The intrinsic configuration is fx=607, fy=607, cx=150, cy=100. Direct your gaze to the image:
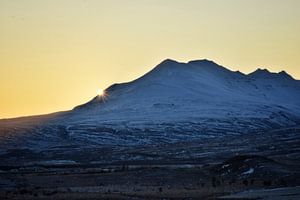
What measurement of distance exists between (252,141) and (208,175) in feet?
251

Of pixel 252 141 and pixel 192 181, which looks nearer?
pixel 192 181

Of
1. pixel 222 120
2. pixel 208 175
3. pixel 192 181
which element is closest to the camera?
pixel 192 181

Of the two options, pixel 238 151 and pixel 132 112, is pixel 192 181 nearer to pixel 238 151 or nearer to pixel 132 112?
pixel 238 151

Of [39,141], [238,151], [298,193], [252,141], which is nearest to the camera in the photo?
[298,193]

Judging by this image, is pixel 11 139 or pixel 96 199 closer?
pixel 96 199

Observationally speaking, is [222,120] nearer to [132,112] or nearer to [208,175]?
[132,112]

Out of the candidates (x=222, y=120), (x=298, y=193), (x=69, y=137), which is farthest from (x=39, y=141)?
(x=298, y=193)

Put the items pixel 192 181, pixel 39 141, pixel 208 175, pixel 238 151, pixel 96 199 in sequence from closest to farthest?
pixel 96 199 → pixel 192 181 → pixel 208 175 → pixel 238 151 → pixel 39 141

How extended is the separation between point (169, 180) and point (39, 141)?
109304 millimetres

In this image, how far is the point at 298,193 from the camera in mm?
35000

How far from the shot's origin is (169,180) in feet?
185

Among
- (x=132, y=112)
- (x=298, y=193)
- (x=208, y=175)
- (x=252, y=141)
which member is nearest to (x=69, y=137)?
(x=132, y=112)

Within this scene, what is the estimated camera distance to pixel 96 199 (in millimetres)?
37750

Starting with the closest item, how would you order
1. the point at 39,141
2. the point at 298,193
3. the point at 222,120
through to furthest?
1. the point at 298,193
2. the point at 39,141
3. the point at 222,120
